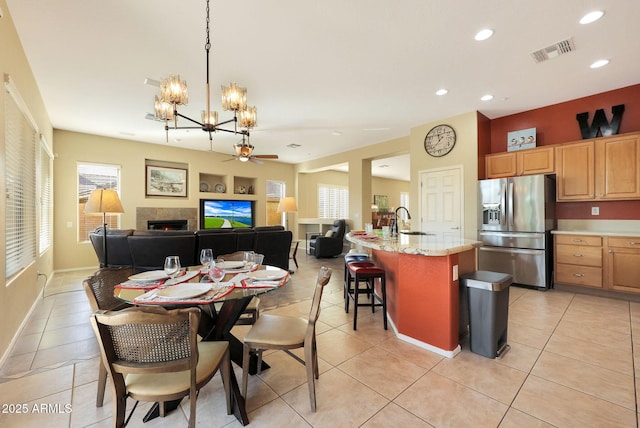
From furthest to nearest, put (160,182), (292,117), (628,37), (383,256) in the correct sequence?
(160,182)
(292,117)
(383,256)
(628,37)

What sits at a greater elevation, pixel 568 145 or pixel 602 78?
pixel 602 78

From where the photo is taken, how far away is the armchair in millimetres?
7082

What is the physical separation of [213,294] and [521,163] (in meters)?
5.06

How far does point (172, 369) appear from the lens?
1195mm

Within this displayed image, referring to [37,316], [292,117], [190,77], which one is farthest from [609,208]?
[37,316]

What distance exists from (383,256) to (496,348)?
1287mm

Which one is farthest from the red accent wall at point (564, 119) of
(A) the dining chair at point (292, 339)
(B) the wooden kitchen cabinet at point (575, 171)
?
(A) the dining chair at point (292, 339)

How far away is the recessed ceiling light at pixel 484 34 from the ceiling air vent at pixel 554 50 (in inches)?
28.7

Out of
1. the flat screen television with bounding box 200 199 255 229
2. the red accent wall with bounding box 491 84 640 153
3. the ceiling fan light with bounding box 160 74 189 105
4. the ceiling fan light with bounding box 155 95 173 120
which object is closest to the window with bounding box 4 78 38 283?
the ceiling fan light with bounding box 155 95 173 120

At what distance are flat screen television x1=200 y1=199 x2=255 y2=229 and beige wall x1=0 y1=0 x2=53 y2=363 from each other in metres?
3.98

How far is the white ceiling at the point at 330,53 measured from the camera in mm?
2334

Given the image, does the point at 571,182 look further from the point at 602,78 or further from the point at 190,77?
the point at 190,77

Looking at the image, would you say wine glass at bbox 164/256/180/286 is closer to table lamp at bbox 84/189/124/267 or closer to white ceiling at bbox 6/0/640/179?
white ceiling at bbox 6/0/640/179

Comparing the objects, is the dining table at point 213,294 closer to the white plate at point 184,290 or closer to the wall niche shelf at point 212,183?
the white plate at point 184,290
